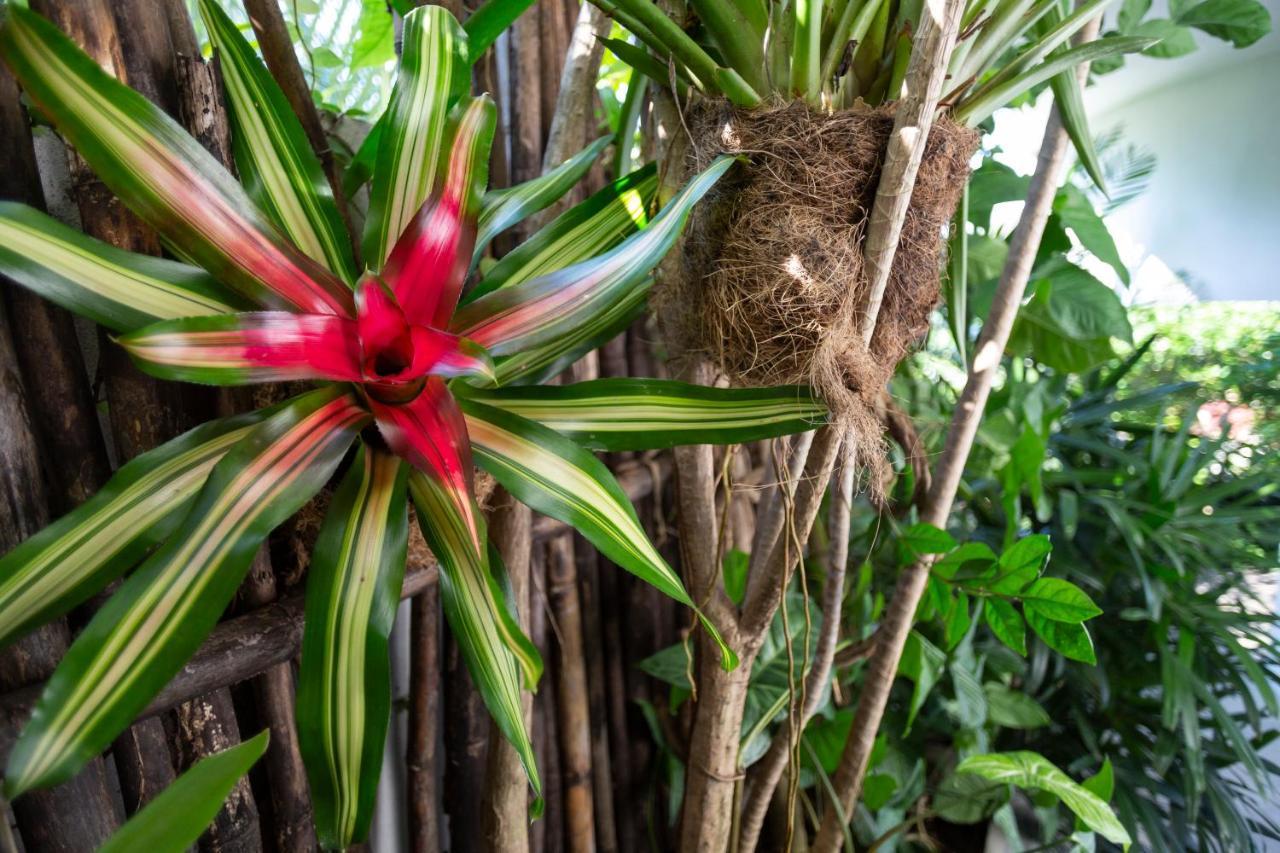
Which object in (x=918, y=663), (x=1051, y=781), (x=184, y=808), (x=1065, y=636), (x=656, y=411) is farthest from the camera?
(x=918, y=663)

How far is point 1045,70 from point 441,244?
1.67 feet

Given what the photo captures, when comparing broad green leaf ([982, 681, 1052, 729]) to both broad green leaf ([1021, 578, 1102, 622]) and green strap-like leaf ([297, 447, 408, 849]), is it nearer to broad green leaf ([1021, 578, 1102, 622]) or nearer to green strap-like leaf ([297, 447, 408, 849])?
broad green leaf ([1021, 578, 1102, 622])

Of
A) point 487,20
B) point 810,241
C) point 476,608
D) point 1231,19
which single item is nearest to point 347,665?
point 476,608

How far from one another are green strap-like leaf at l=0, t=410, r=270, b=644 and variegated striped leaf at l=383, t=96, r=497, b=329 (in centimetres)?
14

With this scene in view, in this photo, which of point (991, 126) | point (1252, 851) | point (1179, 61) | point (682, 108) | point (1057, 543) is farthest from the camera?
point (1179, 61)

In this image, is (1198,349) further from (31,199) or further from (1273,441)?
(31,199)

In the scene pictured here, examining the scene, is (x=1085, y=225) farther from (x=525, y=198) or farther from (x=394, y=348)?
(x=394, y=348)

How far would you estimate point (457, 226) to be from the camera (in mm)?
511

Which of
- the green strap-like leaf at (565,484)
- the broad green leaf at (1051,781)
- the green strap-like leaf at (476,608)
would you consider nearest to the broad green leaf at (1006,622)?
the broad green leaf at (1051,781)

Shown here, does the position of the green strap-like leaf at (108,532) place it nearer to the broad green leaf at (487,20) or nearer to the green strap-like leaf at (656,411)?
the green strap-like leaf at (656,411)

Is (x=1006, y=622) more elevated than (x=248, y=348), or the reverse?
(x=248, y=348)

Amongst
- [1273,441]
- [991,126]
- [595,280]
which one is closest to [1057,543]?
[1273,441]

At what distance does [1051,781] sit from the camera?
887mm

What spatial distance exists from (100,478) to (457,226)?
34 centimetres
